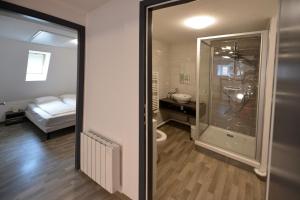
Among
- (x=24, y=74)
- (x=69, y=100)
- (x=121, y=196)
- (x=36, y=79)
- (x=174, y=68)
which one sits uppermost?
(x=174, y=68)

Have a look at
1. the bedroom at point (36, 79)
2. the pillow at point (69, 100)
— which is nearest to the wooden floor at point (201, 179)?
the bedroom at point (36, 79)

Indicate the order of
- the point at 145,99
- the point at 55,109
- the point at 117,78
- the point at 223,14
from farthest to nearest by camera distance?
the point at 55,109 → the point at 223,14 → the point at 117,78 → the point at 145,99

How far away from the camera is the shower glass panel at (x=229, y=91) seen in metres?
3.05

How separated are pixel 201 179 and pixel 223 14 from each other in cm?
225

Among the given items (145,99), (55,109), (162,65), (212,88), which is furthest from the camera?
(162,65)

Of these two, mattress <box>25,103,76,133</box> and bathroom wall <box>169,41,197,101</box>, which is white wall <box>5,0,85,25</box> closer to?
mattress <box>25,103,76,133</box>

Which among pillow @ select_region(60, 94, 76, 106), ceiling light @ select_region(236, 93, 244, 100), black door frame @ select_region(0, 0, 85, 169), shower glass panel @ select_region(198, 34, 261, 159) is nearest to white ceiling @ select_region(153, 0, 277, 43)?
shower glass panel @ select_region(198, 34, 261, 159)

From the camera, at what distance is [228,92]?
3.52 metres

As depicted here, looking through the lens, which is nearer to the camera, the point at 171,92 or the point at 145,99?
the point at 145,99

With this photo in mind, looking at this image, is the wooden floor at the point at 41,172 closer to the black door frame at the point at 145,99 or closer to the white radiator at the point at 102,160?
the white radiator at the point at 102,160

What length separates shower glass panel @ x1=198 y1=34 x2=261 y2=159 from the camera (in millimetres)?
3049

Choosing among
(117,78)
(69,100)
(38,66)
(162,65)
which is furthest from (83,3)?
(38,66)

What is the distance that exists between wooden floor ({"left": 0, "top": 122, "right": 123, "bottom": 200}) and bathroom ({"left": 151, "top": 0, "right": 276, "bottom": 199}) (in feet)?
3.29

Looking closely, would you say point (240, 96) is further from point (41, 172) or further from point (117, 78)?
point (41, 172)
